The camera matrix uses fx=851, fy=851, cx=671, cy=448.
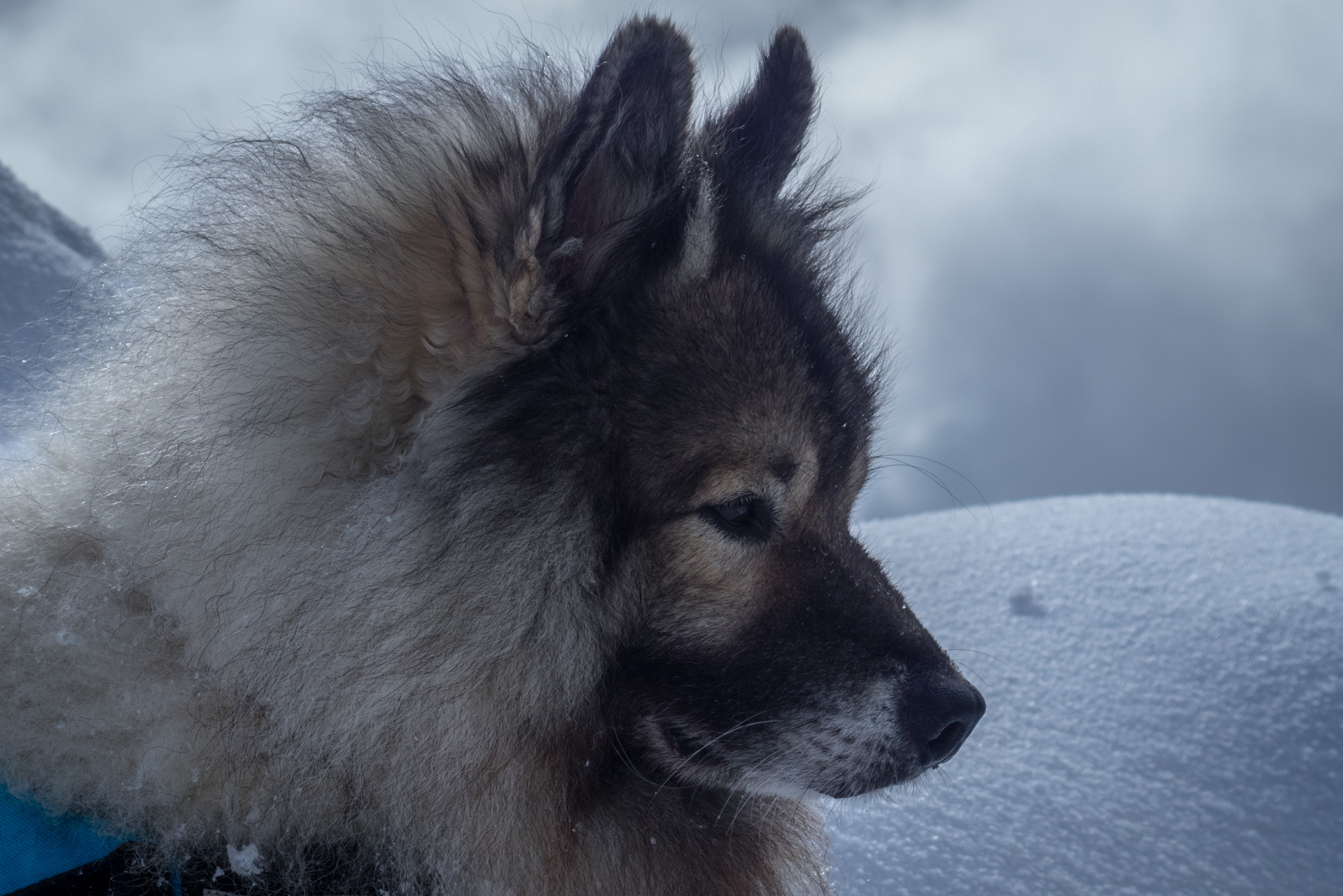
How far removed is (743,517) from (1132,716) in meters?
2.07

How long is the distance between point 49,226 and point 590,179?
4704 millimetres

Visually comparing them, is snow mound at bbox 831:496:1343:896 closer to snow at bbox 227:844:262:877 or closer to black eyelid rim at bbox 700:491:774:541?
black eyelid rim at bbox 700:491:774:541

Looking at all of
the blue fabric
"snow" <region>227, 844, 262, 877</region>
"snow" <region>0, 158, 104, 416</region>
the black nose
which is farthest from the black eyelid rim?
"snow" <region>0, 158, 104, 416</region>

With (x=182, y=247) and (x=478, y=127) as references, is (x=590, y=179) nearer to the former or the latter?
(x=478, y=127)

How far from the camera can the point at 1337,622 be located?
3.02 meters

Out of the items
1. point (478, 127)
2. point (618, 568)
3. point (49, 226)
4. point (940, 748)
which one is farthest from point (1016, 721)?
point (49, 226)

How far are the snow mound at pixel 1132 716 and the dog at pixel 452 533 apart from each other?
2.22ft

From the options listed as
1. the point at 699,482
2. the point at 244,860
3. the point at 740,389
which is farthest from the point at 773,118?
the point at 244,860

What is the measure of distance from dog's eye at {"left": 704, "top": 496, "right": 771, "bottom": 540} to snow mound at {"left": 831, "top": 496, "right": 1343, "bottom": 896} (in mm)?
755

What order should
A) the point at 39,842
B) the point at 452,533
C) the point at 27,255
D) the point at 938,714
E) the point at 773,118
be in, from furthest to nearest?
1. the point at 27,255
2. the point at 773,118
3. the point at 938,714
4. the point at 452,533
5. the point at 39,842

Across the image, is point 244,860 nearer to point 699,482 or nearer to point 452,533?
point 452,533

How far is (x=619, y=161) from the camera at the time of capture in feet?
5.12

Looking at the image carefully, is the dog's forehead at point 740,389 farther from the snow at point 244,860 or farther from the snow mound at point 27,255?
the snow mound at point 27,255

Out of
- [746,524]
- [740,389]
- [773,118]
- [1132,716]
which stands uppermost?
[773,118]
